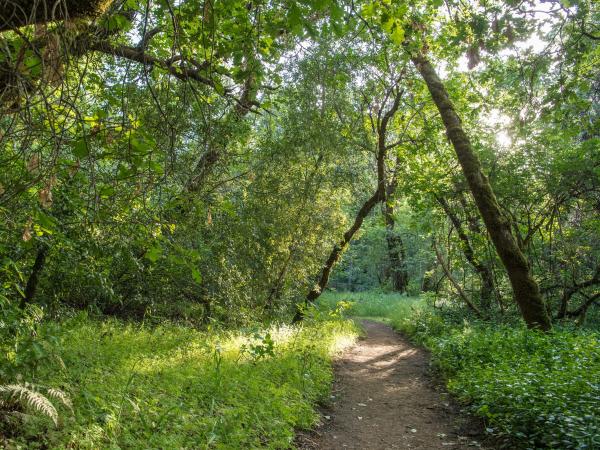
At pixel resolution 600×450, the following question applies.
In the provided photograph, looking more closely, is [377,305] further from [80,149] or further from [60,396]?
[80,149]

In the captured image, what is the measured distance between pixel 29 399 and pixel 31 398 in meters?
0.05

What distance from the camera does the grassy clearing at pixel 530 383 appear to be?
14.6 feet

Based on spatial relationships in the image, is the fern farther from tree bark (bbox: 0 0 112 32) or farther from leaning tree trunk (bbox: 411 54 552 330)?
leaning tree trunk (bbox: 411 54 552 330)

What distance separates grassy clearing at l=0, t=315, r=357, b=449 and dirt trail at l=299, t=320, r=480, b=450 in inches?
14.5

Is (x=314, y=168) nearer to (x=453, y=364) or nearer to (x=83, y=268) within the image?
(x=453, y=364)

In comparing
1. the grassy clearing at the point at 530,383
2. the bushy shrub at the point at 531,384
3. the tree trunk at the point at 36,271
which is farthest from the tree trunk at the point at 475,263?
the tree trunk at the point at 36,271

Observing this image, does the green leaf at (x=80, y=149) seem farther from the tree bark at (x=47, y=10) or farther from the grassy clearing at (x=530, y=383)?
the grassy clearing at (x=530, y=383)

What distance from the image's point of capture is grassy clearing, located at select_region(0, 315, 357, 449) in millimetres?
3664

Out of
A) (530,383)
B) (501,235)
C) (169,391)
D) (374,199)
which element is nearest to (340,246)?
(374,199)

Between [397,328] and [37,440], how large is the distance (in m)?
14.6

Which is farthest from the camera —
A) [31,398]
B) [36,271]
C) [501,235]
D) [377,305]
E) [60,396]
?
[377,305]

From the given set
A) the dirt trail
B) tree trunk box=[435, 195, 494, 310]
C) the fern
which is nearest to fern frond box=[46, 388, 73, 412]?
the fern

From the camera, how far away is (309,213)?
1312cm

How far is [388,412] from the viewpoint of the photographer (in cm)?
698
